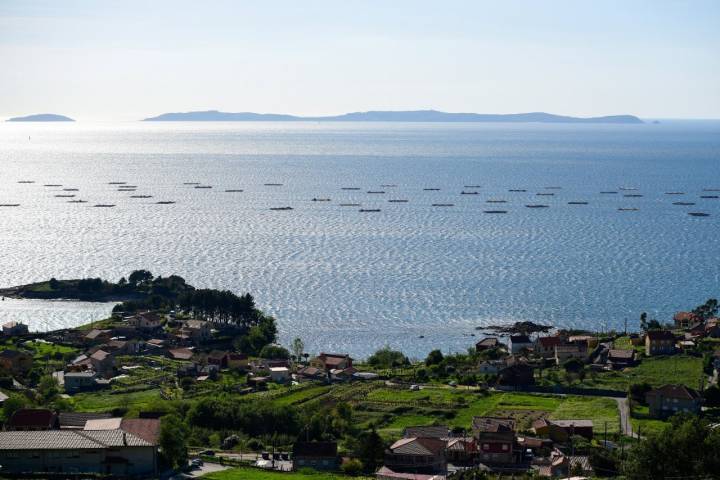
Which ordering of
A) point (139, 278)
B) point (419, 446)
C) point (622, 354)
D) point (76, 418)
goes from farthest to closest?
1. point (139, 278)
2. point (622, 354)
3. point (76, 418)
4. point (419, 446)

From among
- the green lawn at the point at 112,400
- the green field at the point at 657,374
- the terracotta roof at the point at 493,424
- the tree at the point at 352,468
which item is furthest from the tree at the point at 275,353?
the tree at the point at 352,468

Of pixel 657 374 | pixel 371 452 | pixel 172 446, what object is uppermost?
pixel 172 446

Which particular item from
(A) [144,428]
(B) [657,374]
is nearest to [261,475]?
(A) [144,428]

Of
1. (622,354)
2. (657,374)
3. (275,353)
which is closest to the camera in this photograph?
(657,374)

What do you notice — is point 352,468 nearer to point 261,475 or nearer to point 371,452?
point 371,452

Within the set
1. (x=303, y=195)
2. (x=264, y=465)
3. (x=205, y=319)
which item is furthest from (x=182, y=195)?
(x=264, y=465)

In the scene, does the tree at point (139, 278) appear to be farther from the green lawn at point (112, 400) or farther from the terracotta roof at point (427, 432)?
the terracotta roof at point (427, 432)

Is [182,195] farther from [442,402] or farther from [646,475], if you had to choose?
[646,475]
